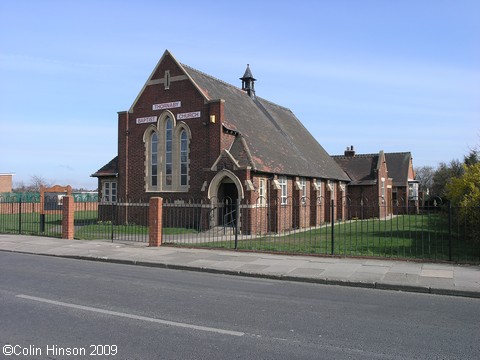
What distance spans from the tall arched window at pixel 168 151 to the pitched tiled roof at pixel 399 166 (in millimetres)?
29443

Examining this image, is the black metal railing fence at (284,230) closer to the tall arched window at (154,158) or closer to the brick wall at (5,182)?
the tall arched window at (154,158)

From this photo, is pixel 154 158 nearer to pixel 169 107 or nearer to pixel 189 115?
pixel 169 107

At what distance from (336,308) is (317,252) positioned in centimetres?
696

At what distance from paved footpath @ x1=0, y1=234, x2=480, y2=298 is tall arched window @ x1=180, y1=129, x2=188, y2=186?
8.56m

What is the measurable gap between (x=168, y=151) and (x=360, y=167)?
21.1 m

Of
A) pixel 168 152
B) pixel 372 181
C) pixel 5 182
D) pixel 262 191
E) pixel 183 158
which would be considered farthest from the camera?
pixel 5 182

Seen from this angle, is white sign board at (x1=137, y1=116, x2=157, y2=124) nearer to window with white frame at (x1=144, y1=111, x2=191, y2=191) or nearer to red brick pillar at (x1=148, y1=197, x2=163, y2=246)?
window with white frame at (x1=144, y1=111, x2=191, y2=191)

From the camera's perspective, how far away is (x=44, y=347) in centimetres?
545

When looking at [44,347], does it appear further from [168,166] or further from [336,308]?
[168,166]

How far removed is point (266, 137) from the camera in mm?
28531

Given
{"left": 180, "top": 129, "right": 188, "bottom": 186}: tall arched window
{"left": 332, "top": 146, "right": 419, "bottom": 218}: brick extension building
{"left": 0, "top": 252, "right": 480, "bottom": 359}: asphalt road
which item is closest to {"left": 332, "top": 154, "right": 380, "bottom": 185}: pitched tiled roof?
{"left": 332, "top": 146, "right": 419, "bottom": 218}: brick extension building

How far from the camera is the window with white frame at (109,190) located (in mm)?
29625

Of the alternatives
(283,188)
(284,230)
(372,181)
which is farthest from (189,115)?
(372,181)

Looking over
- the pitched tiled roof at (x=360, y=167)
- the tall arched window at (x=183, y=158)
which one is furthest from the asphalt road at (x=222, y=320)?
the pitched tiled roof at (x=360, y=167)
